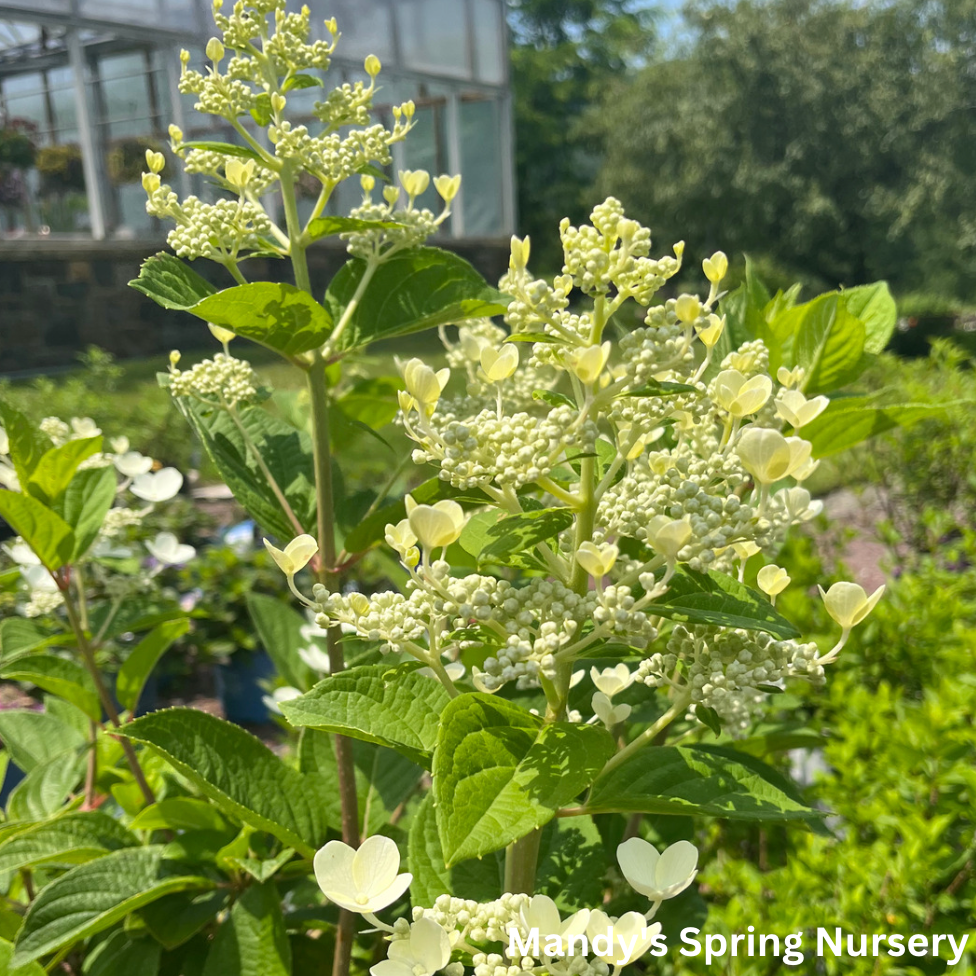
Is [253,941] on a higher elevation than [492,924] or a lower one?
lower

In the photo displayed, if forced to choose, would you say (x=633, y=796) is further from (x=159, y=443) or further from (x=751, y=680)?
(x=159, y=443)

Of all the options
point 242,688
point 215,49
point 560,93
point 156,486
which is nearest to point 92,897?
point 156,486

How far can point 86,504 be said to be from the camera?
118 centimetres

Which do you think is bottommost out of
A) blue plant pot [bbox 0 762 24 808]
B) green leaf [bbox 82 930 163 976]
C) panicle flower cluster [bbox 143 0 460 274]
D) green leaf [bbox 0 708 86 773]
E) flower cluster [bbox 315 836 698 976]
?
blue plant pot [bbox 0 762 24 808]

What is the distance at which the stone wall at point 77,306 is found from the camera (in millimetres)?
8719

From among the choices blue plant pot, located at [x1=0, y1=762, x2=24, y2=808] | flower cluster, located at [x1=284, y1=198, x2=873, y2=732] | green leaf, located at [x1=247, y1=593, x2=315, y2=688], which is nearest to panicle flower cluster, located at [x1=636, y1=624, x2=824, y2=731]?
flower cluster, located at [x1=284, y1=198, x2=873, y2=732]

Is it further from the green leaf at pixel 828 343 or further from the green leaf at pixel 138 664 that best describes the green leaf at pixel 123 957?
the green leaf at pixel 828 343

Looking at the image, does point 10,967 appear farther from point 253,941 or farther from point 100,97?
point 100,97

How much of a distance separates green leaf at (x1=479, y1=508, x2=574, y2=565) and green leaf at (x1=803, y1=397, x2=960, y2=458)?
0.52 metres

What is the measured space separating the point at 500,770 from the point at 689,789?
5.9 inches

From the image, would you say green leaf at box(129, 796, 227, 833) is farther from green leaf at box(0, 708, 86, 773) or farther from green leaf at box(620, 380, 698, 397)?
green leaf at box(620, 380, 698, 397)

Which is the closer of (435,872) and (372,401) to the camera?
(435,872)

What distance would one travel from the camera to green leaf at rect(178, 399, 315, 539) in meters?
0.93

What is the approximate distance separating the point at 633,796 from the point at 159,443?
4.43 meters
